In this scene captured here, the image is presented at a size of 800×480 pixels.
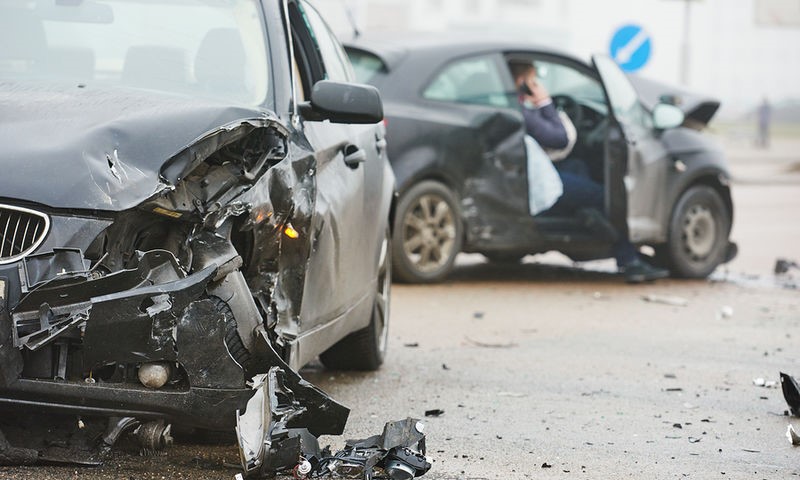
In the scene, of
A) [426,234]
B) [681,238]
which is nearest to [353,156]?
[426,234]

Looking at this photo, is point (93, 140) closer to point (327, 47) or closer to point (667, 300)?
point (327, 47)

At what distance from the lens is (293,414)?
15.3 feet

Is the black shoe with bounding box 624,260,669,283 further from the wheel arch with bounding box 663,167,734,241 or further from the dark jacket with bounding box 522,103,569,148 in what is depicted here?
the dark jacket with bounding box 522,103,569,148

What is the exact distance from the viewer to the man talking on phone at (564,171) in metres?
11.7

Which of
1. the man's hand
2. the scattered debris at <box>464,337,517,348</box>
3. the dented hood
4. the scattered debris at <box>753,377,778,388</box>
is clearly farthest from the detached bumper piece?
the man's hand

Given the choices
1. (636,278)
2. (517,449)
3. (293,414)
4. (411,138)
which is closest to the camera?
(293,414)

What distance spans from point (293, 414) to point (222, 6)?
7.03 ft

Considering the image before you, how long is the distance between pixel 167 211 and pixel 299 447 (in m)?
0.89

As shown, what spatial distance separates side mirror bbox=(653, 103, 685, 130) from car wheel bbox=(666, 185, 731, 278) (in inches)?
31.2

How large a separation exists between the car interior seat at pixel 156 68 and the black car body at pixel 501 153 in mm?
5219

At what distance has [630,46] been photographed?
21156 mm

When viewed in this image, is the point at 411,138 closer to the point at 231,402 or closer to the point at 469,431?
the point at 469,431

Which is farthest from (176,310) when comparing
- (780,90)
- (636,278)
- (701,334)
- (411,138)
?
(780,90)

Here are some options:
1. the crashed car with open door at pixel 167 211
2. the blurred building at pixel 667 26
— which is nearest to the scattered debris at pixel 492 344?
the crashed car with open door at pixel 167 211
